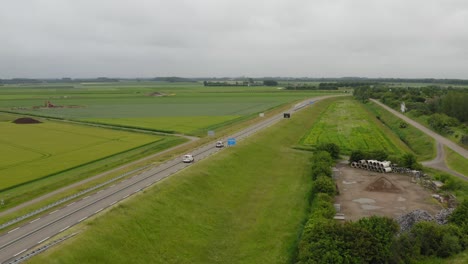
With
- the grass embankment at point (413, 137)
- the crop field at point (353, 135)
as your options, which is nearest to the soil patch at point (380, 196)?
the crop field at point (353, 135)

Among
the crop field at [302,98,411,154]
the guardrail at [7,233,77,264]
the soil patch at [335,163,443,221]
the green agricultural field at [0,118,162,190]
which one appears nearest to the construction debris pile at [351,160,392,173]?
the soil patch at [335,163,443,221]

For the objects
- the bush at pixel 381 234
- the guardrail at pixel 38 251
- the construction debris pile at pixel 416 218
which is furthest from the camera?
the construction debris pile at pixel 416 218

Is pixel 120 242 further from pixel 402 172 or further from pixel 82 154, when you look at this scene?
pixel 402 172

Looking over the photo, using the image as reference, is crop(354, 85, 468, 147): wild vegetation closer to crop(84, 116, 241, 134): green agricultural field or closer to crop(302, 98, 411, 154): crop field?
crop(302, 98, 411, 154): crop field

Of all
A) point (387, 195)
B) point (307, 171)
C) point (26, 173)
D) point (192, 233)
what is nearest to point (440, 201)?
point (387, 195)

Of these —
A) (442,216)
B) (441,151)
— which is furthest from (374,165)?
(441,151)

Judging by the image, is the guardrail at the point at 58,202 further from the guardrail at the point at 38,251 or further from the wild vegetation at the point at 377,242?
Result: the wild vegetation at the point at 377,242
